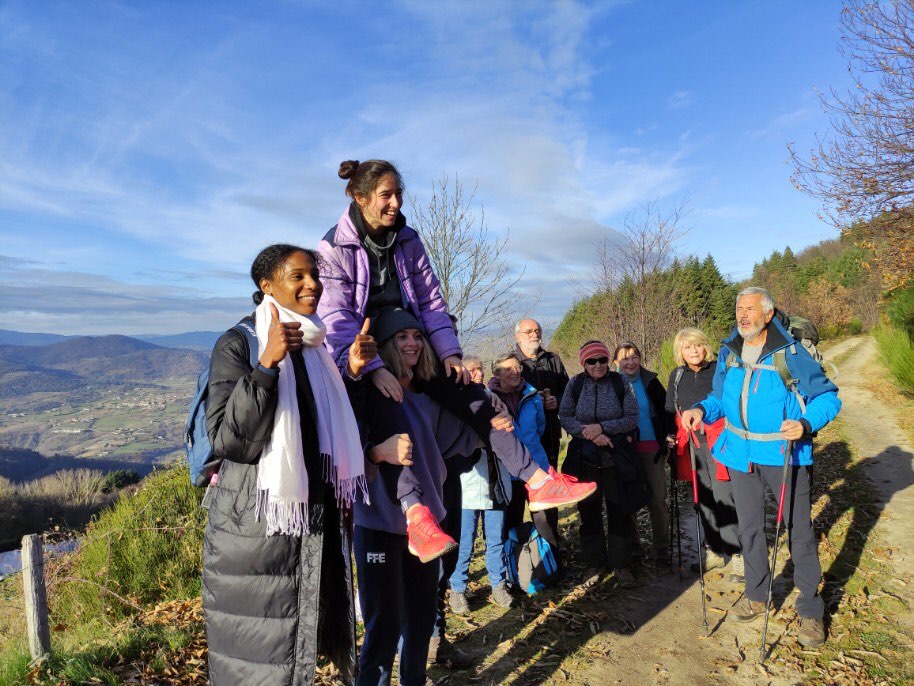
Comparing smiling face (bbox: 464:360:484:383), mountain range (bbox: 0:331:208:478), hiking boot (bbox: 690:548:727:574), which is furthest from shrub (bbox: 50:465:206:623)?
mountain range (bbox: 0:331:208:478)

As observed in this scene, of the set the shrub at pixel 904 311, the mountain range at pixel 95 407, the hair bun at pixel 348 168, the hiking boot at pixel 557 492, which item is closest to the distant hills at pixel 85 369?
the mountain range at pixel 95 407

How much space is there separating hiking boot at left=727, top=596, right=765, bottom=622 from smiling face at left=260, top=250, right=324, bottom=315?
3.94 m

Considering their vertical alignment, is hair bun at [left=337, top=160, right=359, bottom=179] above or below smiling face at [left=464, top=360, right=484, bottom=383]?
above

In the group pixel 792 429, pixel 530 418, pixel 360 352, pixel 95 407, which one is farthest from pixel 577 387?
pixel 95 407

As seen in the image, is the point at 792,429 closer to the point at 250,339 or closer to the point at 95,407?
the point at 250,339

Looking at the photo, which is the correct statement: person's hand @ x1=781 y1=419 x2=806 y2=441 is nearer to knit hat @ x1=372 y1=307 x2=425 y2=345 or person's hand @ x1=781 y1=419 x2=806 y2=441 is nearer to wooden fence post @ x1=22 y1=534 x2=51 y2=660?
knit hat @ x1=372 y1=307 x2=425 y2=345

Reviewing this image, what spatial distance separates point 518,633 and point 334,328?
290 cm

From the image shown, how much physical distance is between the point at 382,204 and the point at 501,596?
135 inches

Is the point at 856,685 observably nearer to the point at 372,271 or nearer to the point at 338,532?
the point at 338,532

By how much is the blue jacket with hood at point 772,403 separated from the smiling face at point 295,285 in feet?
10.2

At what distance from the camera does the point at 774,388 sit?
3.73m

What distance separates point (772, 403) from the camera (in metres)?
3.73

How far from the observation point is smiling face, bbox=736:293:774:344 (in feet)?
12.5

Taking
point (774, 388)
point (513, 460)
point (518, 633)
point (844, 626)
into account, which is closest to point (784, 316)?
point (774, 388)
